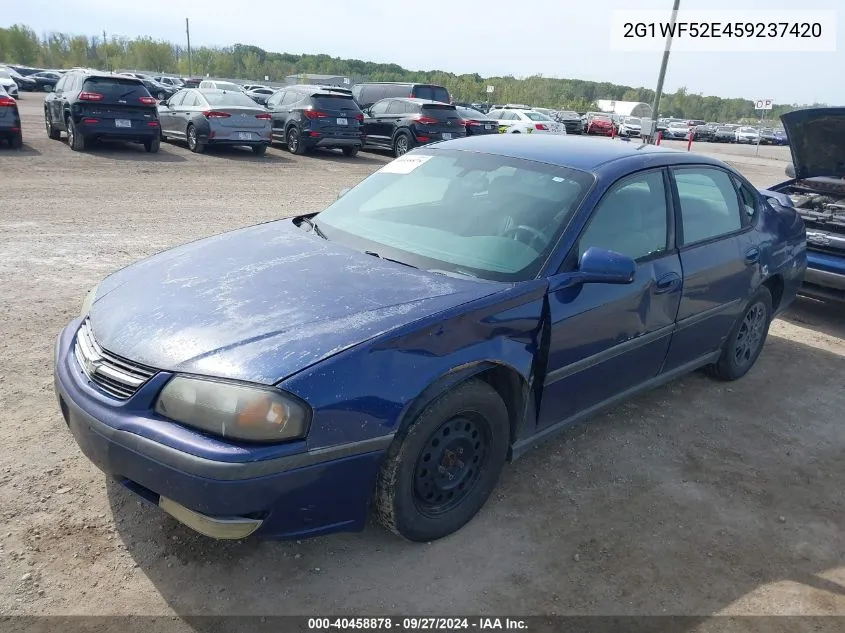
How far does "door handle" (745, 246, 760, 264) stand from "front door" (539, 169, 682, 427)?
936 millimetres

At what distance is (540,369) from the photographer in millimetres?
3033

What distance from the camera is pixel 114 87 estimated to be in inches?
527

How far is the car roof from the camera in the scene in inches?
140

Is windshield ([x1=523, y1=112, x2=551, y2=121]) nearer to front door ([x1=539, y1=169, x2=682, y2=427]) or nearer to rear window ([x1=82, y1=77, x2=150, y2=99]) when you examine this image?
rear window ([x1=82, y1=77, x2=150, y2=99])

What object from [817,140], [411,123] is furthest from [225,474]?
[411,123]

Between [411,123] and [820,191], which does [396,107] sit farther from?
[820,191]

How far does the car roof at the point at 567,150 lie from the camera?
3.55 meters

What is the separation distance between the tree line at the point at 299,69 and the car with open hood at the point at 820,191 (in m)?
73.7

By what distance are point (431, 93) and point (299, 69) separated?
9290 centimetres

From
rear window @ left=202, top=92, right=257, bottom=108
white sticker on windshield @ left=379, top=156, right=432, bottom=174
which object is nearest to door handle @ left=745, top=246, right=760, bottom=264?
white sticker on windshield @ left=379, top=156, right=432, bottom=174

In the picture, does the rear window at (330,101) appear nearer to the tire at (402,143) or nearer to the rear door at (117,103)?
the tire at (402,143)

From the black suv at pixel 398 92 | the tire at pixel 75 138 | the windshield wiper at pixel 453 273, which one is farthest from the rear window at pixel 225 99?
the windshield wiper at pixel 453 273

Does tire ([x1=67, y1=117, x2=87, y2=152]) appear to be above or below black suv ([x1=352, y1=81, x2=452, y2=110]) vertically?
below

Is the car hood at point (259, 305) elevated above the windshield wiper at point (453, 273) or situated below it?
below
